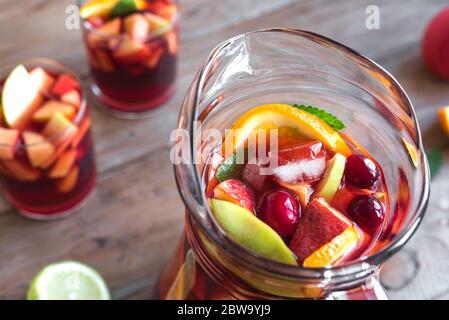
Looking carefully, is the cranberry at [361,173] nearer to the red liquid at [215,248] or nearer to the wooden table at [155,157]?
the red liquid at [215,248]

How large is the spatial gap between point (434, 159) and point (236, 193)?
0.61m

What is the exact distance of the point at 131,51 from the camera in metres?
1.15

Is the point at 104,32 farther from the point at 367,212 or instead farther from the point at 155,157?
the point at 367,212

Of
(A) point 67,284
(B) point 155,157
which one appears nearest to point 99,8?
(B) point 155,157

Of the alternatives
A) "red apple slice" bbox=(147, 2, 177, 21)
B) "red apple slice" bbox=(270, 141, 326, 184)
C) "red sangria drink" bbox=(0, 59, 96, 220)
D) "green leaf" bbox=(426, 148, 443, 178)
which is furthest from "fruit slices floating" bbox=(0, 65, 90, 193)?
"green leaf" bbox=(426, 148, 443, 178)

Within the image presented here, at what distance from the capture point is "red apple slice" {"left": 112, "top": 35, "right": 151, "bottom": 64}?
1.14m

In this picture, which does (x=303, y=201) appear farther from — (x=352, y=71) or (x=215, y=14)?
(x=215, y=14)

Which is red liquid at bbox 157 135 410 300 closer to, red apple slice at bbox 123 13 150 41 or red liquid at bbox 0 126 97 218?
red liquid at bbox 0 126 97 218

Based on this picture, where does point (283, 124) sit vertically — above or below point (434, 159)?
above

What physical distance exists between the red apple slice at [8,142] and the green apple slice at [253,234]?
1.60ft

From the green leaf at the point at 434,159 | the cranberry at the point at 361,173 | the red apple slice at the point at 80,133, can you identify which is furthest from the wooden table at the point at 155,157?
the cranberry at the point at 361,173

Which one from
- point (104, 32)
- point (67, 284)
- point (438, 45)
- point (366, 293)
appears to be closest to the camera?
point (366, 293)

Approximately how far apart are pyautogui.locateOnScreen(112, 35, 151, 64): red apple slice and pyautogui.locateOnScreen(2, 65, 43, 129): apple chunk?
0.54 feet
